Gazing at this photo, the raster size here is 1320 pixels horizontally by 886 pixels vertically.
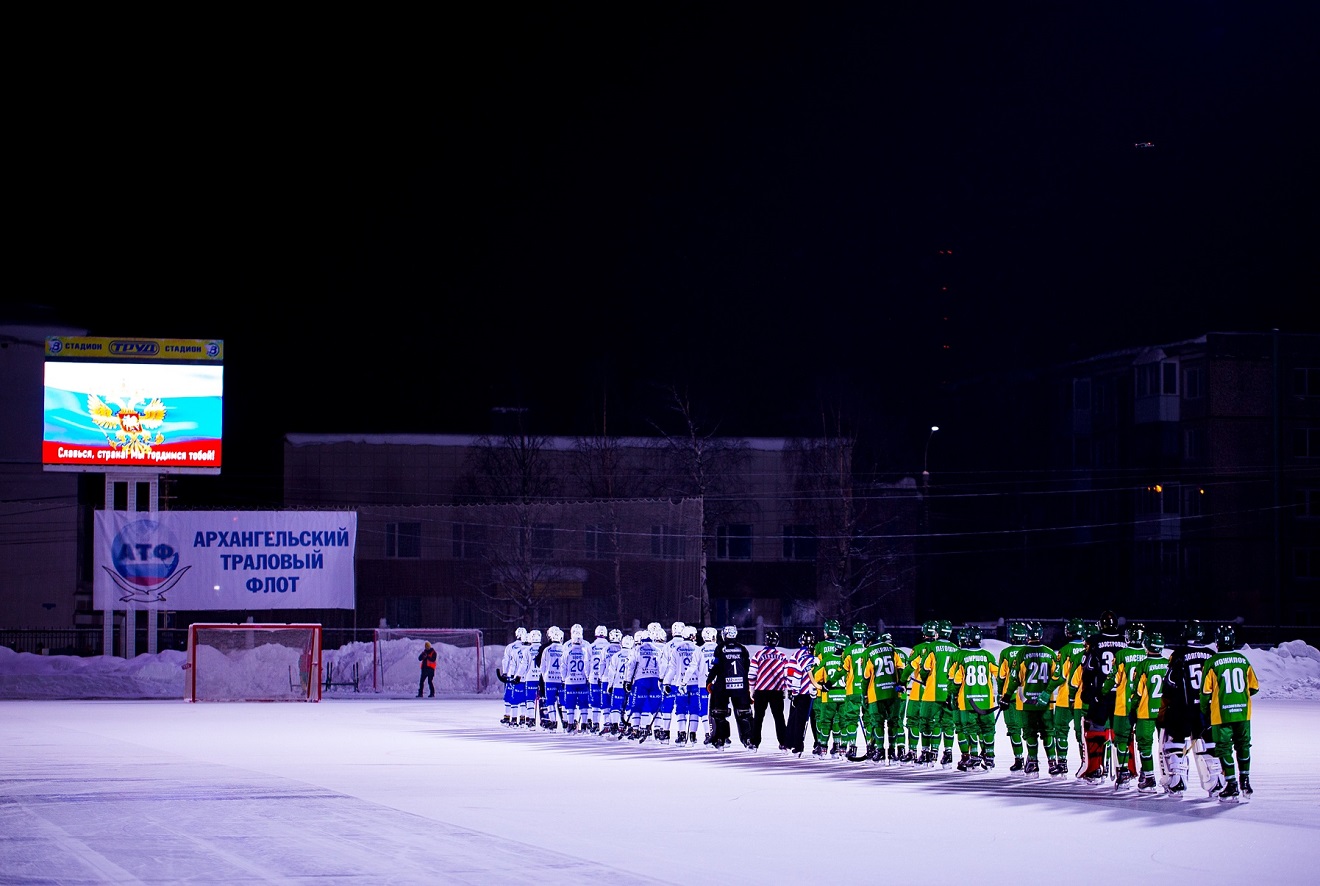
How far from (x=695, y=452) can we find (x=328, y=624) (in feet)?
46.4

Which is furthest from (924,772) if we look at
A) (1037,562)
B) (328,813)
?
(1037,562)

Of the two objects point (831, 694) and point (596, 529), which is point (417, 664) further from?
point (831, 694)

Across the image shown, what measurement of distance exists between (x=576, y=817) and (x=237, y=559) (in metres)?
30.1

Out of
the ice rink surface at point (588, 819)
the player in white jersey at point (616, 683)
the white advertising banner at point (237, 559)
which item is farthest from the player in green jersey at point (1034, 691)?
the white advertising banner at point (237, 559)

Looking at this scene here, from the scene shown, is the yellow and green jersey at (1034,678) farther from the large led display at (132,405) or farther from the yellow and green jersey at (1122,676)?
the large led display at (132,405)

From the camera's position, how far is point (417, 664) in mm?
42500

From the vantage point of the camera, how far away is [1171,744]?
1611cm

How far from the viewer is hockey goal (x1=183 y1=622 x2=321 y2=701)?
38438 mm

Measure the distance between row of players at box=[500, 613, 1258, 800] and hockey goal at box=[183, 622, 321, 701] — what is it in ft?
43.2

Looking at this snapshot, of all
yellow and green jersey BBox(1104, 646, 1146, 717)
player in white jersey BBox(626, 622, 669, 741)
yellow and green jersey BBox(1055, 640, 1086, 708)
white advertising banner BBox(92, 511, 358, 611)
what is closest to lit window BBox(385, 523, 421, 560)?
white advertising banner BBox(92, 511, 358, 611)

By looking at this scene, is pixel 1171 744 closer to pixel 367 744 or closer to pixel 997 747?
pixel 997 747

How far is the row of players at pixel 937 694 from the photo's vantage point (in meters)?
16.0

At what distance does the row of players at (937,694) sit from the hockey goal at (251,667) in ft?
43.2

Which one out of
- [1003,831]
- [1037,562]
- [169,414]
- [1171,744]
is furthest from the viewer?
[1037,562]
